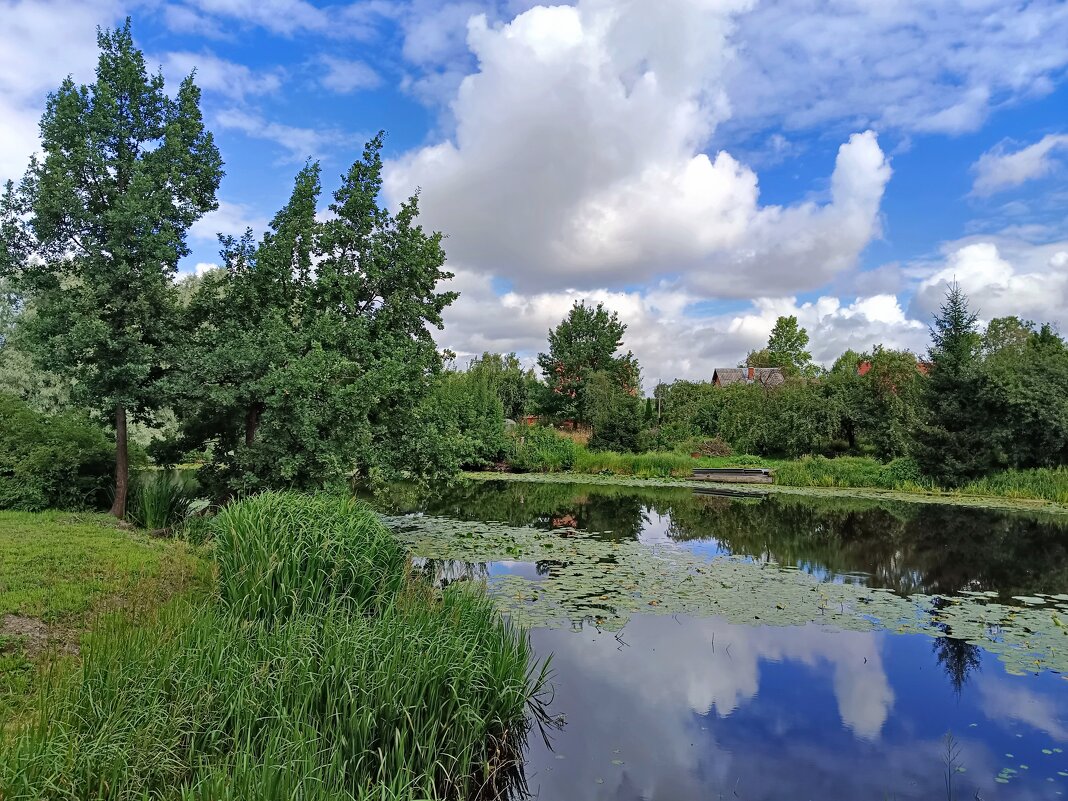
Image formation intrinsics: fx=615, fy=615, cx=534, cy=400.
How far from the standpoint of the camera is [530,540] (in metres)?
13.7

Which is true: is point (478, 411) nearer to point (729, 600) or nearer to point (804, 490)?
point (804, 490)

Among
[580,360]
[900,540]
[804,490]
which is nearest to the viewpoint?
[900,540]

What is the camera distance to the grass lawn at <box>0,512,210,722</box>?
518 cm

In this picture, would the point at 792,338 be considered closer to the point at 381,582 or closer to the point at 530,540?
the point at 530,540

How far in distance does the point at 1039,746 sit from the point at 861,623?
308 centimetres

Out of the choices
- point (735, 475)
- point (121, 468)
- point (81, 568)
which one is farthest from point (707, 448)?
point (81, 568)

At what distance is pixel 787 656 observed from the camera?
7.62 meters

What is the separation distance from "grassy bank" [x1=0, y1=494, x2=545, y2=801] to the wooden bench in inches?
917

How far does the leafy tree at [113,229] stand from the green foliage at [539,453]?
66.8ft

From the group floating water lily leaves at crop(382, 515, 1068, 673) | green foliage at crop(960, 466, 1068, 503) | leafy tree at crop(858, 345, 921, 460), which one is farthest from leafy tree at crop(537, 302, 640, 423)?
floating water lily leaves at crop(382, 515, 1068, 673)

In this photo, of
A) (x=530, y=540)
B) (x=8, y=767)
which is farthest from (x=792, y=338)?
(x=8, y=767)

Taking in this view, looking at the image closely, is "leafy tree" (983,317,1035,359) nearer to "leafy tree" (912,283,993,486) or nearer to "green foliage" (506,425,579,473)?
"leafy tree" (912,283,993,486)

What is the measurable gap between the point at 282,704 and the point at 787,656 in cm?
602

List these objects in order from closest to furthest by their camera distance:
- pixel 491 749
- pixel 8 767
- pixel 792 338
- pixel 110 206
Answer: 1. pixel 8 767
2. pixel 491 749
3. pixel 110 206
4. pixel 792 338
